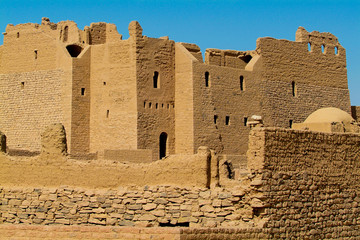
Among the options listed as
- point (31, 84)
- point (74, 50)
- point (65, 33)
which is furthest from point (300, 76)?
point (31, 84)

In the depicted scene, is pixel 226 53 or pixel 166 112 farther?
pixel 226 53

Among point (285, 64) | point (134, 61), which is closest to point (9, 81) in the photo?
point (134, 61)

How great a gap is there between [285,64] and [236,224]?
58.1ft

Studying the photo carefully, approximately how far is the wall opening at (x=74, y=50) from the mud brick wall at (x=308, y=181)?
50.2 ft

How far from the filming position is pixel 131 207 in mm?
18250

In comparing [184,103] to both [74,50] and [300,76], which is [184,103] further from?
[300,76]

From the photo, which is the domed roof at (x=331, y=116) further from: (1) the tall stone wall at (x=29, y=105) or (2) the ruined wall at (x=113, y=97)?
(1) the tall stone wall at (x=29, y=105)

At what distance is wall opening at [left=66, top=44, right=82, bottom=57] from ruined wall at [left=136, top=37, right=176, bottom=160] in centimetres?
391

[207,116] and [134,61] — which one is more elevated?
[134,61]

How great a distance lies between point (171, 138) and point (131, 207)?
11995 mm

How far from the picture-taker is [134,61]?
29109 mm

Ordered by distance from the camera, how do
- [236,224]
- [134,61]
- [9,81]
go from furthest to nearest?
[9,81], [134,61], [236,224]

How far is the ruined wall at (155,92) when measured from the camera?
29.2 meters

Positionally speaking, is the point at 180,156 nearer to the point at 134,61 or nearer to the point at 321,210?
the point at 321,210
